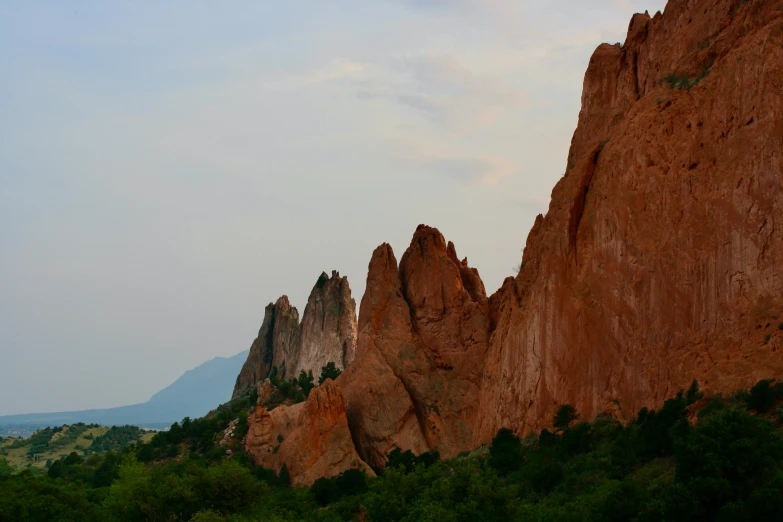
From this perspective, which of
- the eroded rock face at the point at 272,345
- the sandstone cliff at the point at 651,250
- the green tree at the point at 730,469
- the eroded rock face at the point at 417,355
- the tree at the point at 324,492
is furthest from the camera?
the eroded rock face at the point at 272,345

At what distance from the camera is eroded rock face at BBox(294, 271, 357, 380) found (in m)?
103

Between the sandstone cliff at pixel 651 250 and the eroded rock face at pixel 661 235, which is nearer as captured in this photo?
the eroded rock face at pixel 661 235

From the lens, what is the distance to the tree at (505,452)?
50.6m

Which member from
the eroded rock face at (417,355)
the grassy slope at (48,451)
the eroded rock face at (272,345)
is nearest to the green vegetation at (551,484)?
the eroded rock face at (417,355)

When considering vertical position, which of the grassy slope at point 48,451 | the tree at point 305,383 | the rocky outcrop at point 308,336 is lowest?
the grassy slope at point 48,451

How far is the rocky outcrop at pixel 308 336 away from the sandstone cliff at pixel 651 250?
3520 centimetres

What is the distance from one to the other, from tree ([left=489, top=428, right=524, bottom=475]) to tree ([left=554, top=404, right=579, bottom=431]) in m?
2.57

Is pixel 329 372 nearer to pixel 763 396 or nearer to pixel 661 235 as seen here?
pixel 661 235

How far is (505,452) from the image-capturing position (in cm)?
5206

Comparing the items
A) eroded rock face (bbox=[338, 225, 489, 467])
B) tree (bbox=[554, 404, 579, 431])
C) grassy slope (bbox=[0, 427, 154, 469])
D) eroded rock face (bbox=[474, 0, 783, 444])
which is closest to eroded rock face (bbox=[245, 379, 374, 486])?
eroded rock face (bbox=[338, 225, 489, 467])

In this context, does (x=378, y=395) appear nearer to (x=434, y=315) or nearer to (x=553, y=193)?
(x=434, y=315)

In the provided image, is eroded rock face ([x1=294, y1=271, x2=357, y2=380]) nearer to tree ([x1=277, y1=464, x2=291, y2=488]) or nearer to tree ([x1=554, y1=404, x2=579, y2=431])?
tree ([x1=277, y1=464, x2=291, y2=488])

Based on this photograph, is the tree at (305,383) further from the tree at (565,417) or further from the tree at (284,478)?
the tree at (565,417)

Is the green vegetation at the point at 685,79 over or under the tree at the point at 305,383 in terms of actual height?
over
